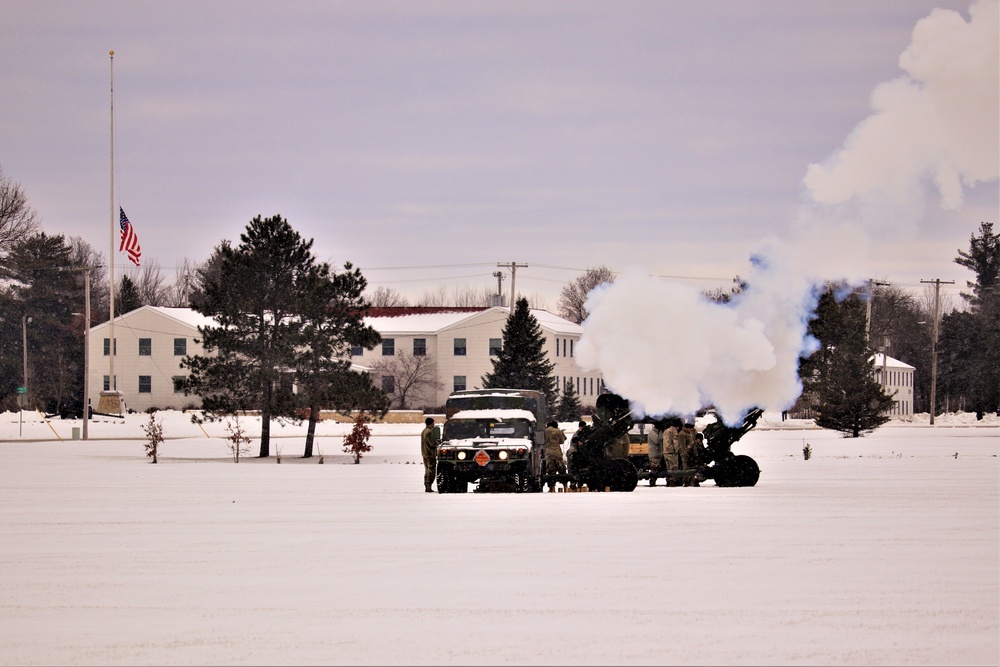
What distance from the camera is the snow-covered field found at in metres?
11.7

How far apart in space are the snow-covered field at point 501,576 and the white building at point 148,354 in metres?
64.8

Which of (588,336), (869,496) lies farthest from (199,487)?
(869,496)

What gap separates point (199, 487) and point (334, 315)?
18879 mm

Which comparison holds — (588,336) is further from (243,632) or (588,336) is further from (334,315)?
(243,632)

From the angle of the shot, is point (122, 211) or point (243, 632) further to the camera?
point (122, 211)

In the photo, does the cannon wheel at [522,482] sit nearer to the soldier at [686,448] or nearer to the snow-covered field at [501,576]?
the snow-covered field at [501,576]

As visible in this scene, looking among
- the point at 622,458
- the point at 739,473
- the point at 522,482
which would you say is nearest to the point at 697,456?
the point at 739,473

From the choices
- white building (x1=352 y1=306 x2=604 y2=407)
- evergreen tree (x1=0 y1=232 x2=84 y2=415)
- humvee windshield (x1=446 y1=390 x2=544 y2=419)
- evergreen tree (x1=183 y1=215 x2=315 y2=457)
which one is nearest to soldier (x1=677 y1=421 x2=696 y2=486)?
humvee windshield (x1=446 y1=390 x2=544 y2=419)

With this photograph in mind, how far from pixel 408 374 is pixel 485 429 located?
218 feet

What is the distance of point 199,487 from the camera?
33500mm

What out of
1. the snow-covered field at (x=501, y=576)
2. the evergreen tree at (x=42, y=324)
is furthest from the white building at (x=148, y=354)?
the snow-covered field at (x=501, y=576)

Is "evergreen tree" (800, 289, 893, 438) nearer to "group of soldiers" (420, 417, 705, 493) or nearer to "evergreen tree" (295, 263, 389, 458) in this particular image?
"evergreen tree" (295, 263, 389, 458)

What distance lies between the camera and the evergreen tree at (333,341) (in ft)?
166

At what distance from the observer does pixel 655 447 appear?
34.3 meters
